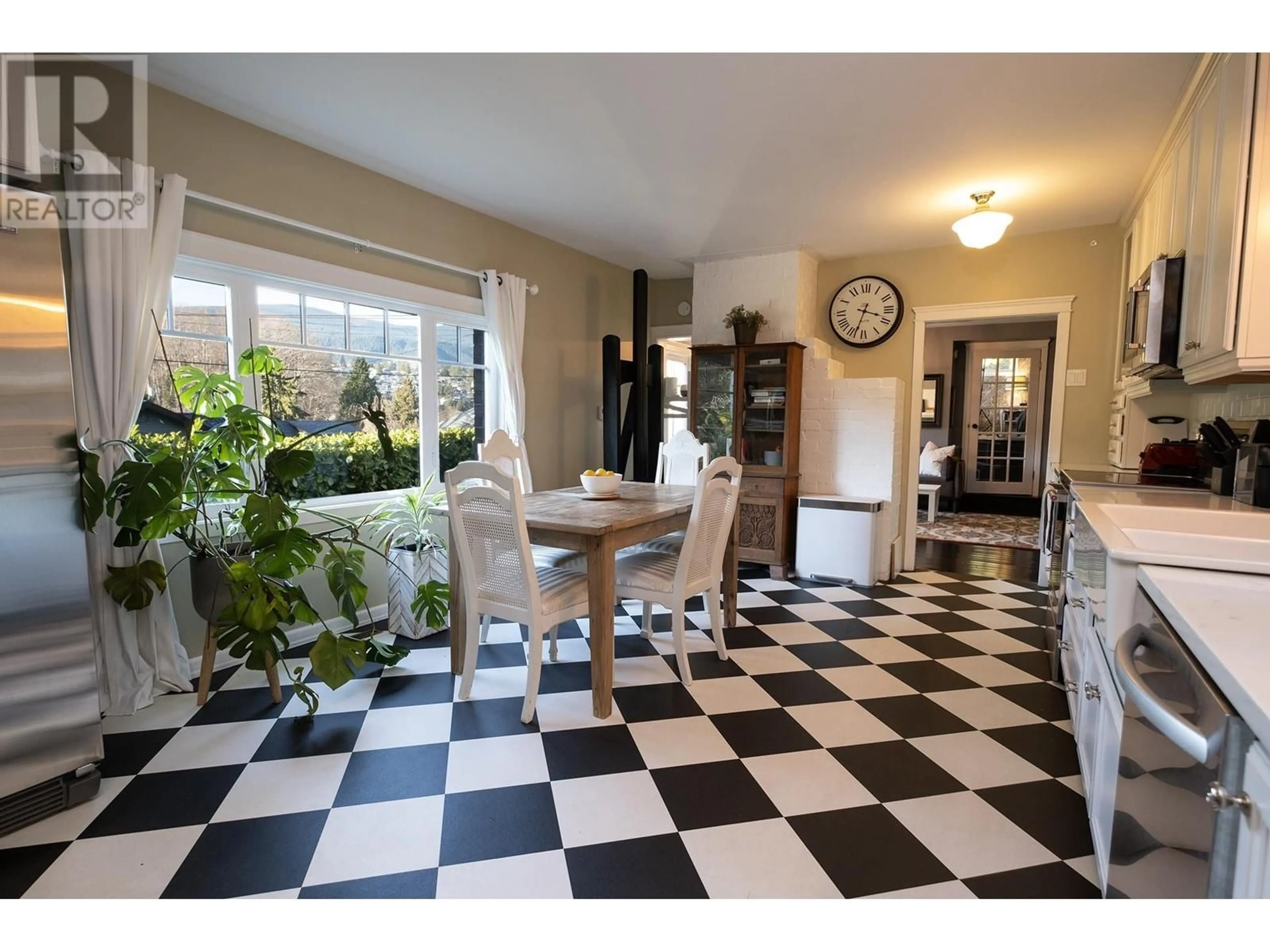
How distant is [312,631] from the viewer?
2961 millimetres

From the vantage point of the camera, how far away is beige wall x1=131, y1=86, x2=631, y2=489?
2.45 meters

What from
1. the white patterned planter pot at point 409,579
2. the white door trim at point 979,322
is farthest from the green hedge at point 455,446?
the white door trim at point 979,322

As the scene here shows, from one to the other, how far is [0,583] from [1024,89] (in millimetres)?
3591

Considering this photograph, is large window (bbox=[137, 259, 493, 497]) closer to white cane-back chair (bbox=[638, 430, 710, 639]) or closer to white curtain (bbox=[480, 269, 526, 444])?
white curtain (bbox=[480, 269, 526, 444])

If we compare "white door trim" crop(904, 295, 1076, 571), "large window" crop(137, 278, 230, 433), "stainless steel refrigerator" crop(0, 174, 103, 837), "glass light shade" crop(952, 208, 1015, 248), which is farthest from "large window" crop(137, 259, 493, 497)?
"white door trim" crop(904, 295, 1076, 571)

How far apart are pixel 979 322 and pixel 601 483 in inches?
125

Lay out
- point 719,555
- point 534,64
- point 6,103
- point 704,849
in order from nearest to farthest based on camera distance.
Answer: point 704,849
point 6,103
point 534,64
point 719,555

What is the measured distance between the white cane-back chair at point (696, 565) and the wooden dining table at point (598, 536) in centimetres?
13

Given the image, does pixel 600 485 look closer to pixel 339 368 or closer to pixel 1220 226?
pixel 339 368

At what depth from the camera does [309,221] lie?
285 cm

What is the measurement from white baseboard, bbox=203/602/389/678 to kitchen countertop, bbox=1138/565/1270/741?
2566mm

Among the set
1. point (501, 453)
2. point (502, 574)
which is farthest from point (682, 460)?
point (502, 574)

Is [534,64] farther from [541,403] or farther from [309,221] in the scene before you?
[541,403]

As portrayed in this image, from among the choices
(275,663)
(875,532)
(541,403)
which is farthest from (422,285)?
(875,532)
